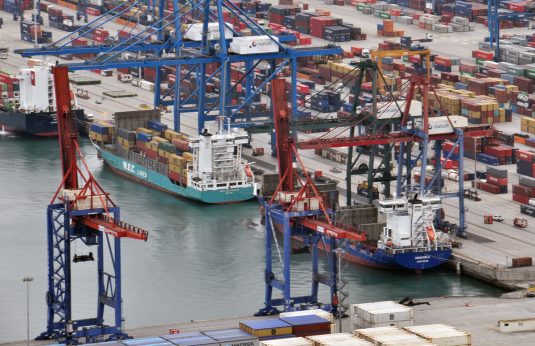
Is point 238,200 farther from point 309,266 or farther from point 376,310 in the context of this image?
point 376,310

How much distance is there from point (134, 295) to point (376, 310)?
74.1 feet

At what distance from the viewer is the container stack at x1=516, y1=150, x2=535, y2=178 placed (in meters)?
189

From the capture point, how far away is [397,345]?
12925 centimetres

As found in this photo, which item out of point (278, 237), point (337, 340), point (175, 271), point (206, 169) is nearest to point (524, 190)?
point (278, 237)

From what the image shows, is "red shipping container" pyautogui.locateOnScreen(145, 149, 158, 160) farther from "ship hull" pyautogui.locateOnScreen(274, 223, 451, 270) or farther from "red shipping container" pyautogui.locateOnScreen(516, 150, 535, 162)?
"ship hull" pyautogui.locateOnScreen(274, 223, 451, 270)

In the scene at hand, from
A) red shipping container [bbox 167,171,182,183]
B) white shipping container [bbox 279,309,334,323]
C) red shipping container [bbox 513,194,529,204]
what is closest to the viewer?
white shipping container [bbox 279,309,334,323]

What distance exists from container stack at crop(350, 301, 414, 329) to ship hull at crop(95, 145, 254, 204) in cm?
4807

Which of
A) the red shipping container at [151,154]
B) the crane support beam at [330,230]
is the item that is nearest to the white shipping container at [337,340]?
the crane support beam at [330,230]

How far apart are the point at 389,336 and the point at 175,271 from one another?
33.2 m

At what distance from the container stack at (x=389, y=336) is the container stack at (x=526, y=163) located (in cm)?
5684

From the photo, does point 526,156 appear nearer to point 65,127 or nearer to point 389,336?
point 65,127

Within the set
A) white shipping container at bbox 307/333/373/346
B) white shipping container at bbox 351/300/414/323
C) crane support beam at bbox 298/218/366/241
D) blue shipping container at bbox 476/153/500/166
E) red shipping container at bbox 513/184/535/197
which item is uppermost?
crane support beam at bbox 298/218/366/241

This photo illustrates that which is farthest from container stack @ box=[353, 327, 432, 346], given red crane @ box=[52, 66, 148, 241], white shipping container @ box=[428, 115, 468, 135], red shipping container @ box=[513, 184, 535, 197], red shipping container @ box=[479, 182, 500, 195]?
red shipping container @ box=[479, 182, 500, 195]

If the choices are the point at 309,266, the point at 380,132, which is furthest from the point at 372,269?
the point at 380,132
